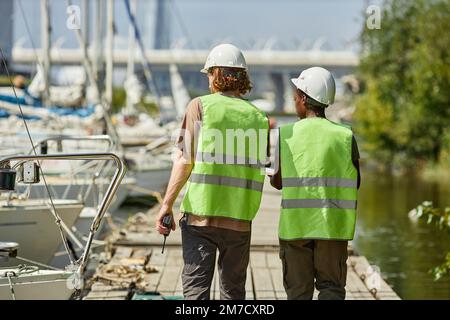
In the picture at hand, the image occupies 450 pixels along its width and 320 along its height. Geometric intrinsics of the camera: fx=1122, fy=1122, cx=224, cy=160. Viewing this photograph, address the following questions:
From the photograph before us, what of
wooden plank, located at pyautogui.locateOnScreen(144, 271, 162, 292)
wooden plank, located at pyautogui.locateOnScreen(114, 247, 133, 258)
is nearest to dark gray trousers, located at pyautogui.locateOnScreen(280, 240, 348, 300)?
wooden plank, located at pyautogui.locateOnScreen(144, 271, 162, 292)

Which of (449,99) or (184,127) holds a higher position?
(184,127)

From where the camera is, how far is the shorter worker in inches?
267

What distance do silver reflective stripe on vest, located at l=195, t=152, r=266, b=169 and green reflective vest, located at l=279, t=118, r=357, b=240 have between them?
0.73 feet

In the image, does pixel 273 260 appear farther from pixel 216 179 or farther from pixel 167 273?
pixel 216 179

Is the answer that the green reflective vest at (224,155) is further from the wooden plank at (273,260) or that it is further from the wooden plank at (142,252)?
the wooden plank at (142,252)

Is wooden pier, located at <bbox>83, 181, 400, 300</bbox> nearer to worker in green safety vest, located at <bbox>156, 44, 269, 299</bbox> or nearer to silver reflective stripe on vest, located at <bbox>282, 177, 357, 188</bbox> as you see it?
worker in green safety vest, located at <bbox>156, 44, 269, 299</bbox>

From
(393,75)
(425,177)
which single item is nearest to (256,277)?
(425,177)

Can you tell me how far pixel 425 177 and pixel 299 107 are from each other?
33.6 metres

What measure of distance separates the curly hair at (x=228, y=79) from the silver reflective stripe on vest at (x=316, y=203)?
79 centimetres

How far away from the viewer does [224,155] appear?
271 inches

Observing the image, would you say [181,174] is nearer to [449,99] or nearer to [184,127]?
[184,127]

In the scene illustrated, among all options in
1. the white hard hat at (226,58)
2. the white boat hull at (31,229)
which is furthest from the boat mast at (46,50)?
the white hard hat at (226,58)

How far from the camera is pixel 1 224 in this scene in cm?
1134

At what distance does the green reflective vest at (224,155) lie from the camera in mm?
6832
